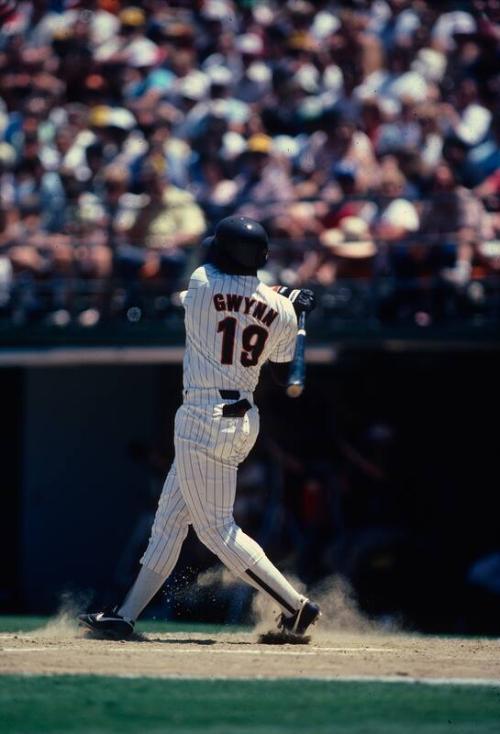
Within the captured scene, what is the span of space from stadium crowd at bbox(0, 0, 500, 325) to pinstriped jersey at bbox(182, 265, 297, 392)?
4.23 meters

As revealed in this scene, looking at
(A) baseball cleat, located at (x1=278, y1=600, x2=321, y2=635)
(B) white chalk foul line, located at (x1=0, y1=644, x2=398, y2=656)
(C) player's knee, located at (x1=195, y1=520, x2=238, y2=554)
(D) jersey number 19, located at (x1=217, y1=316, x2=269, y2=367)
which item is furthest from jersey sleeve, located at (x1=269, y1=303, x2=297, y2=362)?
(B) white chalk foul line, located at (x1=0, y1=644, x2=398, y2=656)

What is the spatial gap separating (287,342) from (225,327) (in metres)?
0.37

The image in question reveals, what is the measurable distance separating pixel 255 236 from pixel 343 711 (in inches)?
85.9

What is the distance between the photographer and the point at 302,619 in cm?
686

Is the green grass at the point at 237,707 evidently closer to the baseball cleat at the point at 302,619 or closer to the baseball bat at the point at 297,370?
the baseball cleat at the point at 302,619

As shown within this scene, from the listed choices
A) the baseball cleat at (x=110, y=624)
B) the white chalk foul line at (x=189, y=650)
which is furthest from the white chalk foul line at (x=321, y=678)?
the baseball cleat at (x=110, y=624)

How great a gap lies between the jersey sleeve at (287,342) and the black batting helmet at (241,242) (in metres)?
0.31

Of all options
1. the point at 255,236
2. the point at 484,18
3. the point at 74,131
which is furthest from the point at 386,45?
the point at 255,236

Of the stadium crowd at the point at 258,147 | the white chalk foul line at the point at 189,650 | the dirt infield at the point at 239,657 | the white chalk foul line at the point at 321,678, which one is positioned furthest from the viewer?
the stadium crowd at the point at 258,147

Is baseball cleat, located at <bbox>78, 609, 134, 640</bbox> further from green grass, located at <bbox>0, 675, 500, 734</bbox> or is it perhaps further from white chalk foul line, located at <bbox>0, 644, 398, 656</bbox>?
green grass, located at <bbox>0, 675, 500, 734</bbox>

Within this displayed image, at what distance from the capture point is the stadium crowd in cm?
1124

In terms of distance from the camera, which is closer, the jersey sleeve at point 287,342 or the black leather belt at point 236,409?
the black leather belt at point 236,409

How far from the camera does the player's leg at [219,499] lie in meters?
6.69

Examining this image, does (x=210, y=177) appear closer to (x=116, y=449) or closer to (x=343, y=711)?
(x=116, y=449)
